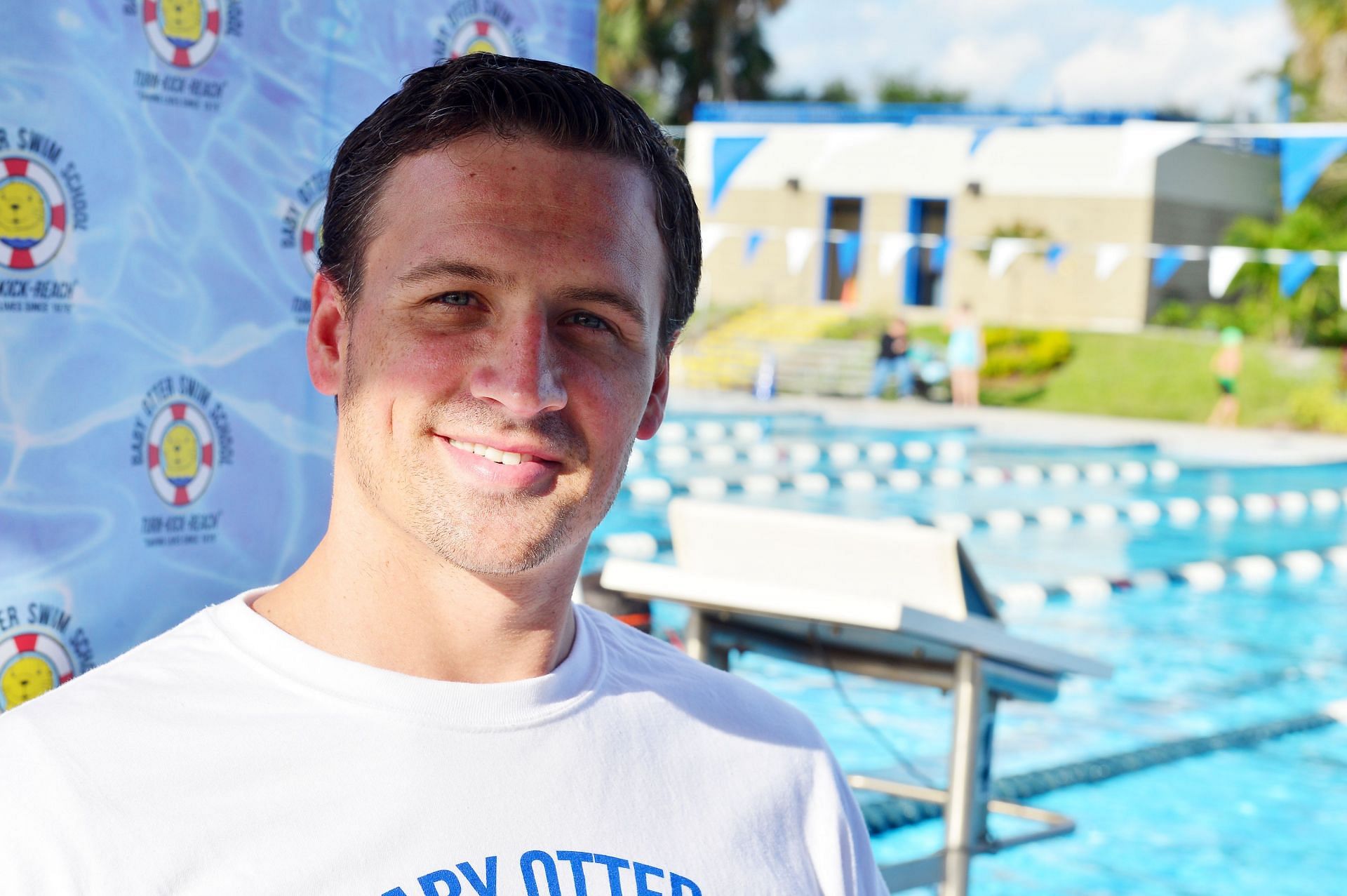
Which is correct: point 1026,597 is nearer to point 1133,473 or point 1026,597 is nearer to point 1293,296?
point 1133,473

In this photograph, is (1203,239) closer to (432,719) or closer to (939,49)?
(432,719)

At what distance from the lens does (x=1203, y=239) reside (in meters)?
24.8

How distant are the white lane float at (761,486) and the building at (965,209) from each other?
9606mm

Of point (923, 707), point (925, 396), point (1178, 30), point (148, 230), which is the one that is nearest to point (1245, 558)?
point (923, 707)

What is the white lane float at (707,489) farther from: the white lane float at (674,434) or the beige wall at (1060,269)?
the beige wall at (1060,269)

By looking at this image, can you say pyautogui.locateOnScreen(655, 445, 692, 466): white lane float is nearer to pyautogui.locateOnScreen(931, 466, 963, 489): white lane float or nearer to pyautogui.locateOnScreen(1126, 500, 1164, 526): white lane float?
pyautogui.locateOnScreen(931, 466, 963, 489): white lane float

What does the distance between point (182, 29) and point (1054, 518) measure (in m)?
9.86

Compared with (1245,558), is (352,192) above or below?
above

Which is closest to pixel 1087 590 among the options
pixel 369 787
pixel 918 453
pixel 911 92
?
pixel 918 453

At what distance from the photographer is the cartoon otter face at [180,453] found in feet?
6.89

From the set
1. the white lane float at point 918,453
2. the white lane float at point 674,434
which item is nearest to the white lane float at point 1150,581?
the white lane float at point 918,453

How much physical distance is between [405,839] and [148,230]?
3.96 ft

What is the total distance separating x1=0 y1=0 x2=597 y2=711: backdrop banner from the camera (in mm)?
1878

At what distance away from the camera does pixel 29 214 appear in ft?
6.11
